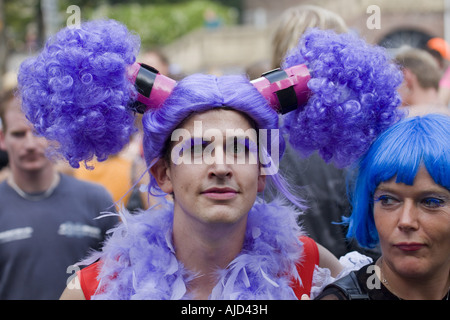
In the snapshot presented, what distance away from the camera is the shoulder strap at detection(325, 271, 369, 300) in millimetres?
2049

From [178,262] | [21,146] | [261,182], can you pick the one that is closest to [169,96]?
[261,182]

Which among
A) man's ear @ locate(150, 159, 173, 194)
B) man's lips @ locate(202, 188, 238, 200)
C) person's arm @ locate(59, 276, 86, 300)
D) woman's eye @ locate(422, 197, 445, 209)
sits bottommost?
person's arm @ locate(59, 276, 86, 300)

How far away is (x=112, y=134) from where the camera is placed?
225cm

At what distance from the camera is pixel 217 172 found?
212 centimetres

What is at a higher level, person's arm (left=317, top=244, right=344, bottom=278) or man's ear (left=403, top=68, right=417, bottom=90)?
man's ear (left=403, top=68, right=417, bottom=90)

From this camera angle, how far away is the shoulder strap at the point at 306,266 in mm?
2311

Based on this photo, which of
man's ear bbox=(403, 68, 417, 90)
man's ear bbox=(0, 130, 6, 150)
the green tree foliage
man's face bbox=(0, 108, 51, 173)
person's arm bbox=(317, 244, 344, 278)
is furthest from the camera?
the green tree foliage

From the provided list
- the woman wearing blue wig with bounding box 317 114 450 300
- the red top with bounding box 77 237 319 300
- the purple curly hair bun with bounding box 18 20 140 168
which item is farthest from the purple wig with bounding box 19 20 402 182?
the red top with bounding box 77 237 319 300

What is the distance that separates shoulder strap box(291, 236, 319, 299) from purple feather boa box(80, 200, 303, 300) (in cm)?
3

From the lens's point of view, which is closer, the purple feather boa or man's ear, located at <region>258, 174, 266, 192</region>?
the purple feather boa

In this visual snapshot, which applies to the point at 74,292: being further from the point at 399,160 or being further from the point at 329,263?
the point at 399,160

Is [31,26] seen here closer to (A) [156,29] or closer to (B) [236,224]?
(A) [156,29]

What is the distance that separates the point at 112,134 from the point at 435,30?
16744 mm

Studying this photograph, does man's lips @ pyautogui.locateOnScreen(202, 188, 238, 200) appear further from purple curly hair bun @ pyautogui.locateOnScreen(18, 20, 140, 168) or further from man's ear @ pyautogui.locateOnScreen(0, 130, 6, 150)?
man's ear @ pyautogui.locateOnScreen(0, 130, 6, 150)
